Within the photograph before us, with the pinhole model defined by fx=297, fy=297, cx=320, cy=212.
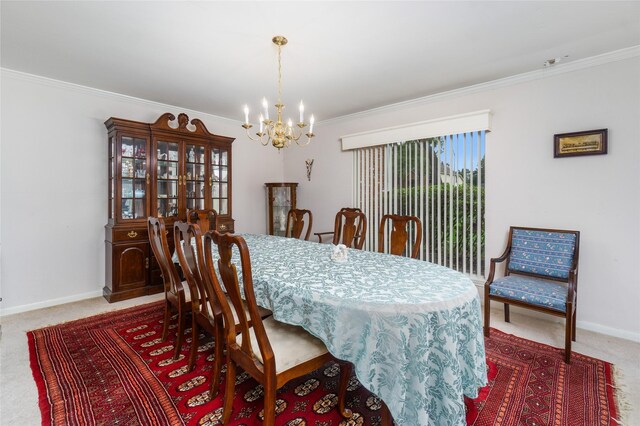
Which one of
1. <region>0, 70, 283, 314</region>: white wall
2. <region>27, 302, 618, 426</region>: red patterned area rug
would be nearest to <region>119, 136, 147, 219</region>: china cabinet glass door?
<region>0, 70, 283, 314</region>: white wall

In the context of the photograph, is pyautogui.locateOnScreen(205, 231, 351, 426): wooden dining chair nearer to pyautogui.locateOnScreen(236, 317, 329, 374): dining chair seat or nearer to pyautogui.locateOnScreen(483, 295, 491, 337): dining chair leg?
pyautogui.locateOnScreen(236, 317, 329, 374): dining chair seat

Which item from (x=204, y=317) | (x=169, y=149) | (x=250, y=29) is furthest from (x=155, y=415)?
(x=169, y=149)

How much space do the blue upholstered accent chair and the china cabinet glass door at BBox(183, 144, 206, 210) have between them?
3.59 metres

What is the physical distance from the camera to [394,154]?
4.03m

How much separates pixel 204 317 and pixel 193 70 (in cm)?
236

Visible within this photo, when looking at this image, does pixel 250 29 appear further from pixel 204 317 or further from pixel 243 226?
pixel 243 226

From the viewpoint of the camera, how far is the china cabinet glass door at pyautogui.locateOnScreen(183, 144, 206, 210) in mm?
3994

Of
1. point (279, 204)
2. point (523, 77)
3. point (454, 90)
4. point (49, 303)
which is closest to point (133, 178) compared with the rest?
point (49, 303)

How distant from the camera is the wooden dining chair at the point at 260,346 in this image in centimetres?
128

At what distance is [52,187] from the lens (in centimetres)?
328

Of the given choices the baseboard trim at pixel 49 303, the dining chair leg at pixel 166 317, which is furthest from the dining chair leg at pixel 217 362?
the baseboard trim at pixel 49 303

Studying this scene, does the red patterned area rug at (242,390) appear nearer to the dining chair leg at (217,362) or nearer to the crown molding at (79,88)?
the dining chair leg at (217,362)

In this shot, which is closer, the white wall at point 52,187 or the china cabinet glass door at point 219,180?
the white wall at point 52,187

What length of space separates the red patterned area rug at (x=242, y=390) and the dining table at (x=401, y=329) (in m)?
0.49
